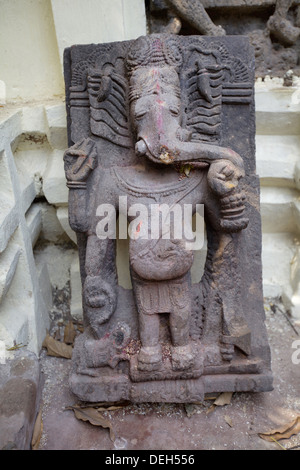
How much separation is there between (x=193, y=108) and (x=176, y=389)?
1.39 m

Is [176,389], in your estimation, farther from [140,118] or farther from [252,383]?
[140,118]

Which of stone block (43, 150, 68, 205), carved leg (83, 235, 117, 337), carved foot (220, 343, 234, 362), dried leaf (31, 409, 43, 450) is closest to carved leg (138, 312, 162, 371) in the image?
carved leg (83, 235, 117, 337)

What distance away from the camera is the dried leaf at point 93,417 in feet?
6.33

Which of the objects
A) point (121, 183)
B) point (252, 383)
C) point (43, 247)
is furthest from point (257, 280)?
point (43, 247)

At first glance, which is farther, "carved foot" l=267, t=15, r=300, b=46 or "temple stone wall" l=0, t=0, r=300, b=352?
"carved foot" l=267, t=15, r=300, b=46

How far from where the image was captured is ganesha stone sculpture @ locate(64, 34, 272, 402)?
6.15 ft

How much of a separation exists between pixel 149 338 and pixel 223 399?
20.4 inches

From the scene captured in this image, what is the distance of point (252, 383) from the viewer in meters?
1.99

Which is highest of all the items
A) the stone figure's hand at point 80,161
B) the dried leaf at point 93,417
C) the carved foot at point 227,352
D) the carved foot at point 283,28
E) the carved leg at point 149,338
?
the carved foot at point 283,28

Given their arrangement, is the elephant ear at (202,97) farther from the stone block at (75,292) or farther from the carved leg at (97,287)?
the stone block at (75,292)

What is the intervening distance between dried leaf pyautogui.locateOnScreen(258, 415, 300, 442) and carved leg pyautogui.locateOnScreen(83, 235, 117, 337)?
92cm

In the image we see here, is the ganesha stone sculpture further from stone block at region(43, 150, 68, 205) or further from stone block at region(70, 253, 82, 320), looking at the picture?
stone block at region(70, 253, 82, 320)

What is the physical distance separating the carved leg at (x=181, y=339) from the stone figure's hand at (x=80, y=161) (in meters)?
0.78

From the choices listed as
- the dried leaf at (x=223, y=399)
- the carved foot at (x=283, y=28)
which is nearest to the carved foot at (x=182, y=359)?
the dried leaf at (x=223, y=399)
